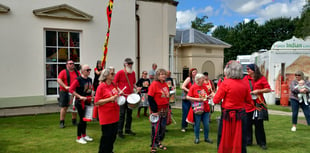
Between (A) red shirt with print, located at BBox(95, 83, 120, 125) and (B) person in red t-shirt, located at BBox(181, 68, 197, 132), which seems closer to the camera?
(A) red shirt with print, located at BBox(95, 83, 120, 125)

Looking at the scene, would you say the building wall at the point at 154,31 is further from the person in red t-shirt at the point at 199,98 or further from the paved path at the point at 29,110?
the person in red t-shirt at the point at 199,98

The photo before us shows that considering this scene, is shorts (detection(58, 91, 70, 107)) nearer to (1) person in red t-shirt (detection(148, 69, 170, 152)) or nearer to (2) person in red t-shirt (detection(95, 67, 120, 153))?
(2) person in red t-shirt (detection(95, 67, 120, 153))

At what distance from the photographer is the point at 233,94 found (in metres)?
3.87

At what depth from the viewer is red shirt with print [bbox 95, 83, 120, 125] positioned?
13.7ft

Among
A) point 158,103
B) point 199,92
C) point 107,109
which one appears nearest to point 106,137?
point 107,109

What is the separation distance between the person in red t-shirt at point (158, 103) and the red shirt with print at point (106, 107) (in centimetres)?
82

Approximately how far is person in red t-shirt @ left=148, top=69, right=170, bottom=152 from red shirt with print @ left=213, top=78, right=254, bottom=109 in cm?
129

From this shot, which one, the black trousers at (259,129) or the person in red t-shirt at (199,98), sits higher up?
the person in red t-shirt at (199,98)

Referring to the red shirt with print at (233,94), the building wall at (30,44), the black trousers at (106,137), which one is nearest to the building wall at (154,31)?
the building wall at (30,44)

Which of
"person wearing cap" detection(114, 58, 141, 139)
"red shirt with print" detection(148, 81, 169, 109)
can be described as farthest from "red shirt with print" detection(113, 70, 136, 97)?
"red shirt with print" detection(148, 81, 169, 109)

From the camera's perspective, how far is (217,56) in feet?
95.0

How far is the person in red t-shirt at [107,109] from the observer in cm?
418

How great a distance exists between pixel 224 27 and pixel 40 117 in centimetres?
7434

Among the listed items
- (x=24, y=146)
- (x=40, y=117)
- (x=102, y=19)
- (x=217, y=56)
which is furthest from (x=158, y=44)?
(x=217, y=56)
